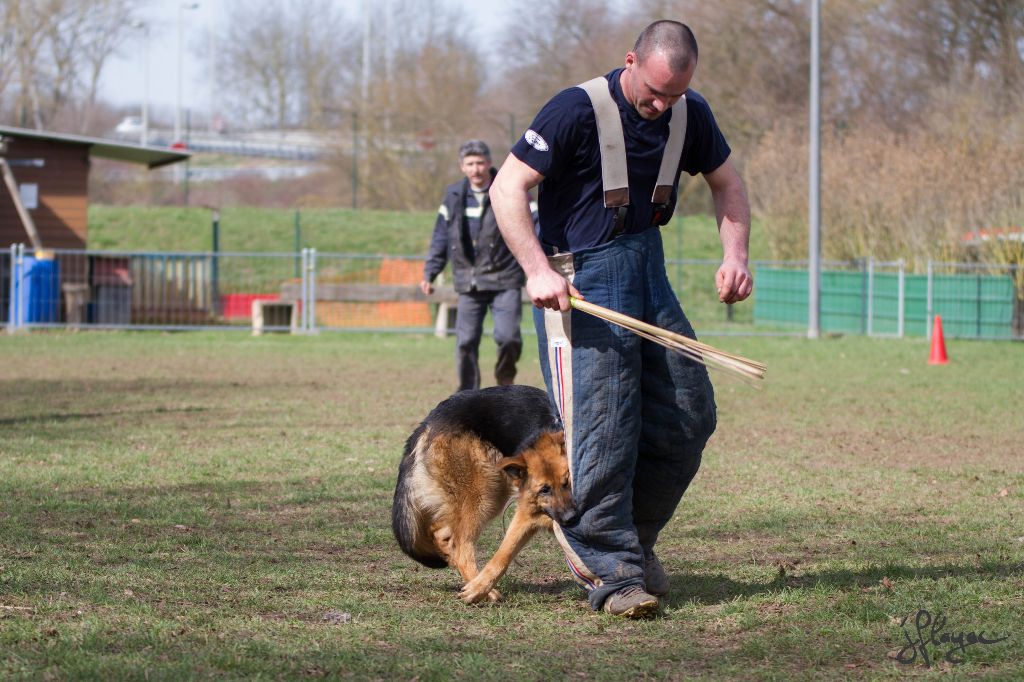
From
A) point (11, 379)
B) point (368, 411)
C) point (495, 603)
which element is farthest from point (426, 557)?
point (11, 379)

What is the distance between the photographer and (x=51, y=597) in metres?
4.29

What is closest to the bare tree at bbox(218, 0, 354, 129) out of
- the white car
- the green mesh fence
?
the white car

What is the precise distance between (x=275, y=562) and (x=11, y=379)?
8.68 meters

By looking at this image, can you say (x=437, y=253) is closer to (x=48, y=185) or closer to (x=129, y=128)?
(x=48, y=185)

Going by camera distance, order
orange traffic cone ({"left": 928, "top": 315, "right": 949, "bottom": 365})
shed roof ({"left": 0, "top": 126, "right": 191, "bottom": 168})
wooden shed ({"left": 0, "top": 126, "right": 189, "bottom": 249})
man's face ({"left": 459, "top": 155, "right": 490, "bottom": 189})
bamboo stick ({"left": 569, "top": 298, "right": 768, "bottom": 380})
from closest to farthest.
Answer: bamboo stick ({"left": 569, "top": 298, "right": 768, "bottom": 380}) < man's face ({"left": 459, "top": 155, "right": 490, "bottom": 189}) < orange traffic cone ({"left": 928, "top": 315, "right": 949, "bottom": 365}) < shed roof ({"left": 0, "top": 126, "right": 191, "bottom": 168}) < wooden shed ({"left": 0, "top": 126, "right": 189, "bottom": 249})

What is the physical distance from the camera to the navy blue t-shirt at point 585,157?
13.9 ft

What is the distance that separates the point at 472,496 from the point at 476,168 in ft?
15.8

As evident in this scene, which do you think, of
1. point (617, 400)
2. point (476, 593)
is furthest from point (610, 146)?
point (476, 593)

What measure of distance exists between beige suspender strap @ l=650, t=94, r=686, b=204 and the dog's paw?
5.10 ft

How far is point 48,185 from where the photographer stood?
74.4ft

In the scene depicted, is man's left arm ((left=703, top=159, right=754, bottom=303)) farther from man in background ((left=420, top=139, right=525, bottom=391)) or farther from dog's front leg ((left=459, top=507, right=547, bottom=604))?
man in background ((left=420, top=139, right=525, bottom=391))

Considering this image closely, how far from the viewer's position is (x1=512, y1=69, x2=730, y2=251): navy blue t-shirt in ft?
13.9
